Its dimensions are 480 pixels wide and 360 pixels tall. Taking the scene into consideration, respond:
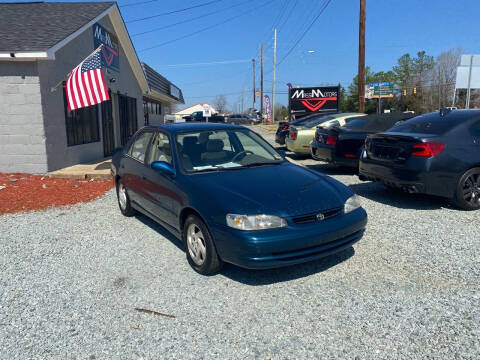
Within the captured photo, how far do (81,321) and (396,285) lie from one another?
2.77 meters

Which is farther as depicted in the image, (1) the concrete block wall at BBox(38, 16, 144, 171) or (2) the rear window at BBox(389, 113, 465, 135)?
(1) the concrete block wall at BBox(38, 16, 144, 171)

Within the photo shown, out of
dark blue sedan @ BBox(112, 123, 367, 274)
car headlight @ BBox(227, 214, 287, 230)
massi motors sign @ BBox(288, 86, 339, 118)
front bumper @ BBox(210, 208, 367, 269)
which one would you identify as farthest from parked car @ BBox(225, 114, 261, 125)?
car headlight @ BBox(227, 214, 287, 230)

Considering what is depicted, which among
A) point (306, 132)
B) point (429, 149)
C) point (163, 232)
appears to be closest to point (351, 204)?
point (429, 149)

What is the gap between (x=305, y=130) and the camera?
11.4 metres

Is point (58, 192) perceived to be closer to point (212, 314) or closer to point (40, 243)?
point (40, 243)

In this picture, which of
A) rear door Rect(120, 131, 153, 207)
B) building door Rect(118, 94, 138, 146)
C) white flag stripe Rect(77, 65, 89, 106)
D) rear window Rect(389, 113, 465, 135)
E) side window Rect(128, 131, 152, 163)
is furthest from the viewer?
building door Rect(118, 94, 138, 146)

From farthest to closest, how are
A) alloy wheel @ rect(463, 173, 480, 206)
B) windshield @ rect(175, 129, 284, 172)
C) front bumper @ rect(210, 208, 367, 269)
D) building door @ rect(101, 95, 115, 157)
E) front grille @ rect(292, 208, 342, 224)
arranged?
building door @ rect(101, 95, 115, 157), alloy wheel @ rect(463, 173, 480, 206), windshield @ rect(175, 129, 284, 172), front grille @ rect(292, 208, 342, 224), front bumper @ rect(210, 208, 367, 269)

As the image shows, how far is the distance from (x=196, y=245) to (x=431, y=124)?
4.44 m

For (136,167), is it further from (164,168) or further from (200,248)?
(200,248)

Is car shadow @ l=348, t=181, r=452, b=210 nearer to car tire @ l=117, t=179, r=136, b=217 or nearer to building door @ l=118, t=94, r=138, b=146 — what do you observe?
car tire @ l=117, t=179, r=136, b=217

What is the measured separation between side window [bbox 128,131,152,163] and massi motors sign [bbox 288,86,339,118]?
1646 cm

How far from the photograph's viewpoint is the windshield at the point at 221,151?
442cm

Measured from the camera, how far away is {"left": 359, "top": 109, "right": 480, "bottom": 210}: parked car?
217 inches

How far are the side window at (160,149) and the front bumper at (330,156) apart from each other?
489 cm
